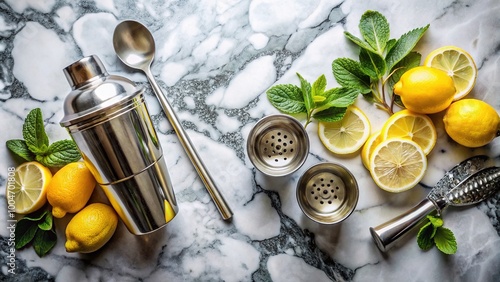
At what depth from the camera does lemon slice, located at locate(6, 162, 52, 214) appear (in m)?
1.27

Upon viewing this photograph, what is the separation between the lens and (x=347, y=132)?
1.31 metres

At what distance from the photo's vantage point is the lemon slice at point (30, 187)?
1271mm

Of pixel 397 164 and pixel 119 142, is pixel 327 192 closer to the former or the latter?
pixel 397 164

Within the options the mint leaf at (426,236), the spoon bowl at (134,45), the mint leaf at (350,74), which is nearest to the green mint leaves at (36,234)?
the spoon bowl at (134,45)

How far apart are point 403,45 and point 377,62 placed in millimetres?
93

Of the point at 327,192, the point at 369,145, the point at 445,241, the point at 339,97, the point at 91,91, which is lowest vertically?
the point at 445,241

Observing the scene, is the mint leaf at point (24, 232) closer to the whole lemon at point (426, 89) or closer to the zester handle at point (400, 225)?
the zester handle at point (400, 225)

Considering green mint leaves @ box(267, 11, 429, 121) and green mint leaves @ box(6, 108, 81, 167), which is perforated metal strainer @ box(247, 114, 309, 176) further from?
green mint leaves @ box(6, 108, 81, 167)

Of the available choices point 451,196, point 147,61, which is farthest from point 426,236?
point 147,61

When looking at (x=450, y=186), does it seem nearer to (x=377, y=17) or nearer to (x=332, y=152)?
(x=332, y=152)

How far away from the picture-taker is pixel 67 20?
4.44 feet

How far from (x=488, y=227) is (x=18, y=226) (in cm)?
140

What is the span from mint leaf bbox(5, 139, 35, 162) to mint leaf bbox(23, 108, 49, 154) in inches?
1.0

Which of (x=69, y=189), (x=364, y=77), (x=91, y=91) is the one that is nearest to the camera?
(x=91, y=91)
